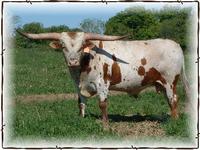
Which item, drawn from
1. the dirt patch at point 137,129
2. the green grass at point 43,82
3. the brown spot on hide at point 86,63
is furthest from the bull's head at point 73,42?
the green grass at point 43,82

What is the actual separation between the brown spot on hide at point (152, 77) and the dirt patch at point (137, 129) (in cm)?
95

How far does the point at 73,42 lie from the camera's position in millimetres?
11062

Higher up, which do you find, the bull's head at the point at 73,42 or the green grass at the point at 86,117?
the bull's head at the point at 73,42

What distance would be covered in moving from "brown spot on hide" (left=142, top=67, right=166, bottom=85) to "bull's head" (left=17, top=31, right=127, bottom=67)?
4.34 feet

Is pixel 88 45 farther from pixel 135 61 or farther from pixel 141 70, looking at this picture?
pixel 141 70

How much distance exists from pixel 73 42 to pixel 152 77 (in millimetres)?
2314

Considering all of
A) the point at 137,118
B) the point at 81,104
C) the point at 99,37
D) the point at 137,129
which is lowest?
the point at 137,129

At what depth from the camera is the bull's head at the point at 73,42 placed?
1095 cm

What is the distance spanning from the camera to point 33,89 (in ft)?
60.4

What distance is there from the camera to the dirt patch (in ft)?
36.0

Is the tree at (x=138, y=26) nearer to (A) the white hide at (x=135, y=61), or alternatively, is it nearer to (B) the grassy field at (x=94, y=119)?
(B) the grassy field at (x=94, y=119)

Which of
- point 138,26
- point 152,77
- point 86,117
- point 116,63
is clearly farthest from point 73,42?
point 138,26

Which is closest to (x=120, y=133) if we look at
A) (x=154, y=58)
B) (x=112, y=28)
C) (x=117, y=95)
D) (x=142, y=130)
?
(x=142, y=130)

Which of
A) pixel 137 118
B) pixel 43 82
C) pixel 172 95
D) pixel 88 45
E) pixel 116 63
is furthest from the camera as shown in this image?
pixel 43 82
